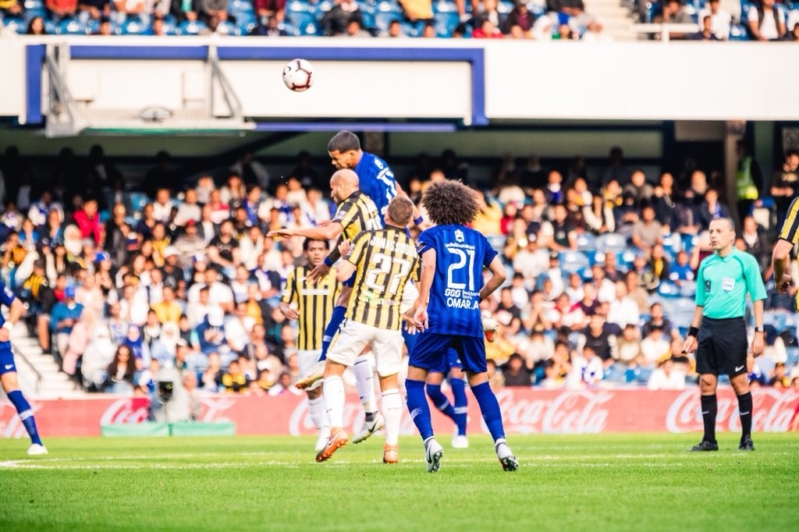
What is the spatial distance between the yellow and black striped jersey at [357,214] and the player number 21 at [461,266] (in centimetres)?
139

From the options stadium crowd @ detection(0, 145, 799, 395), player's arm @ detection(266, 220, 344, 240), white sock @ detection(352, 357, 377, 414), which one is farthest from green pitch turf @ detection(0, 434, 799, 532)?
stadium crowd @ detection(0, 145, 799, 395)

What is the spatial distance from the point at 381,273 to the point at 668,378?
11517mm

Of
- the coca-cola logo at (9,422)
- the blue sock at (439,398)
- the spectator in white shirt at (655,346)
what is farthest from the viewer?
the spectator in white shirt at (655,346)

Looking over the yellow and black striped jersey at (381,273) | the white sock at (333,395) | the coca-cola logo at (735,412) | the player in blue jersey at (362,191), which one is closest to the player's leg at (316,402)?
the player in blue jersey at (362,191)

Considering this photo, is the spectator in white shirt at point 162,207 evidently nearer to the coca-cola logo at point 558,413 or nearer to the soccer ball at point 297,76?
the coca-cola logo at point 558,413

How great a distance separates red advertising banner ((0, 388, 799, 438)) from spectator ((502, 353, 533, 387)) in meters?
0.88

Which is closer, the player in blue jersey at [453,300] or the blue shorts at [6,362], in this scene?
the player in blue jersey at [453,300]

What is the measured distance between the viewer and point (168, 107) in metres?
23.2

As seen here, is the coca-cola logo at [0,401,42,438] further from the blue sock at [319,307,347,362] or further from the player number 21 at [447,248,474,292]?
the player number 21 at [447,248,474,292]

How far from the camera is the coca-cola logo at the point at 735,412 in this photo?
20.6 meters

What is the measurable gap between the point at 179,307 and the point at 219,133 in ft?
10.4

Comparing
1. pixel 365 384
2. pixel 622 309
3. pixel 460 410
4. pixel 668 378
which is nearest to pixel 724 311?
pixel 460 410

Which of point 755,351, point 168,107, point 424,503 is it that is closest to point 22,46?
point 168,107

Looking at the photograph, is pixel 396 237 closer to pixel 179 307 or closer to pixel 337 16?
pixel 179 307
